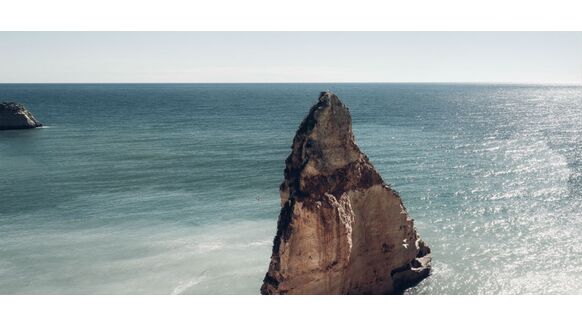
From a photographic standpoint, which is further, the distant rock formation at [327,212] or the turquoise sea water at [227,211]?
the turquoise sea water at [227,211]

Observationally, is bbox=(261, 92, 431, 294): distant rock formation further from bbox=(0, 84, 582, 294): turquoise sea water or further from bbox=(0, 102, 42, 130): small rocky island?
bbox=(0, 102, 42, 130): small rocky island

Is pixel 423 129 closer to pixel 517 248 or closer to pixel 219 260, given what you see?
pixel 517 248

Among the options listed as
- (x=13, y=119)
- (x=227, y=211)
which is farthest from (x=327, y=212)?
(x=13, y=119)

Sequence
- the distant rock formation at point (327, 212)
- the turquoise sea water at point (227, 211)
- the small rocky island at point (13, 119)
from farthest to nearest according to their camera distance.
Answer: the small rocky island at point (13, 119), the turquoise sea water at point (227, 211), the distant rock formation at point (327, 212)

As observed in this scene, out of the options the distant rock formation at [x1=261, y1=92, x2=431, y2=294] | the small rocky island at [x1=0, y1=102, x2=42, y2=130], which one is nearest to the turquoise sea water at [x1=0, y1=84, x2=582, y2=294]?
the distant rock formation at [x1=261, y1=92, x2=431, y2=294]

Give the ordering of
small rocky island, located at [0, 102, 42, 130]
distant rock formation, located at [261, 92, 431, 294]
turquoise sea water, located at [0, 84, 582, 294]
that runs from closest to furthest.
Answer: distant rock formation, located at [261, 92, 431, 294]
turquoise sea water, located at [0, 84, 582, 294]
small rocky island, located at [0, 102, 42, 130]

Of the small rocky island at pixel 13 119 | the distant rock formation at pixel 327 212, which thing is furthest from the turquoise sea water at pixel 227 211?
the small rocky island at pixel 13 119

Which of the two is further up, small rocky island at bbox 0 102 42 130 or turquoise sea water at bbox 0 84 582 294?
small rocky island at bbox 0 102 42 130

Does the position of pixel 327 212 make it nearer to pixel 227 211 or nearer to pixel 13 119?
pixel 227 211

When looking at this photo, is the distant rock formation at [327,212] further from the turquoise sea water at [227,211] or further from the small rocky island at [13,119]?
the small rocky island at [13,119]
